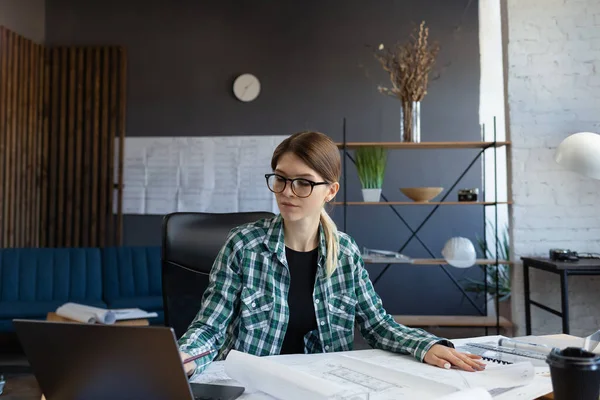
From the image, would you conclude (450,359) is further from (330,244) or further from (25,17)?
(25,17)

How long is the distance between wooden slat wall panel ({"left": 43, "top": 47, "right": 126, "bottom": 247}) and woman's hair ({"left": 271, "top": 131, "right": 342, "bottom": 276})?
4227 millimetres

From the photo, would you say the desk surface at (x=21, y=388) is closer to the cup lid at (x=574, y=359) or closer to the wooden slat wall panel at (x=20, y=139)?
the wooden slat wall panel at (x=20, y=139)

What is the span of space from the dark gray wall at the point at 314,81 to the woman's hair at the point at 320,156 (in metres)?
3.61

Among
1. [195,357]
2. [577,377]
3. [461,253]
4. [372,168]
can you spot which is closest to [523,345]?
[577,377]

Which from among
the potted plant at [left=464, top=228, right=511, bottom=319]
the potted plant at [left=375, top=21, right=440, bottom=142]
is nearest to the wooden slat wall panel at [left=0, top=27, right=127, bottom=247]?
the potted plant at [left=375, top=21, right=440, bottom=142]

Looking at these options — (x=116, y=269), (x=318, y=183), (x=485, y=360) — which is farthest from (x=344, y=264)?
(x=116, y=269)

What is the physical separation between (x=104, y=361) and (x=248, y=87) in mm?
4746

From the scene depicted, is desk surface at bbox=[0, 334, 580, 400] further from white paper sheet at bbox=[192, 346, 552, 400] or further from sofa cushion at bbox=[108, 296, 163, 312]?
white paper sheet at bbox=[192, 346, 552, 400]

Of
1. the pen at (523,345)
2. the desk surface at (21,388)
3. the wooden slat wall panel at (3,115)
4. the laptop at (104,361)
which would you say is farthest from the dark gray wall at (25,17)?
the pen at (523,345)

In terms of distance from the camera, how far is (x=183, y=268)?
6.11 ft

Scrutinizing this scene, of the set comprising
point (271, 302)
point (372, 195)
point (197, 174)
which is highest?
point (197, 174)

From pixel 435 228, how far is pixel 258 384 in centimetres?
432

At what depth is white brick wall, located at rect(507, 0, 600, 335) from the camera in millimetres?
3527

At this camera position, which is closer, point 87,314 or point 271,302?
point 271,302
